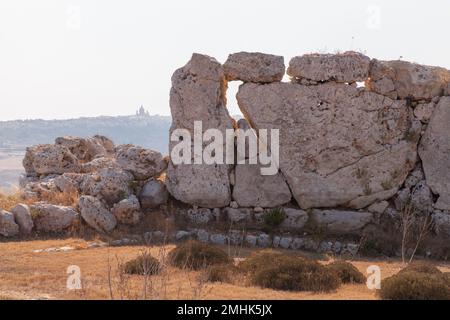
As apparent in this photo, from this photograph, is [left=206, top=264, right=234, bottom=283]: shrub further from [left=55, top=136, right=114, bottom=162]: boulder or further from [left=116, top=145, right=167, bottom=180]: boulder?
[left=55, top=136, right=114, bottom=162]: boulder

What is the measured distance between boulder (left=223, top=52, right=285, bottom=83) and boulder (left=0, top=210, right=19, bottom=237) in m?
6.21

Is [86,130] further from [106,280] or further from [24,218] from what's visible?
[106,280]

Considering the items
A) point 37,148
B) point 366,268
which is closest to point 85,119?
point 37,148

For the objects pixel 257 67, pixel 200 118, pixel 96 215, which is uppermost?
pixel 257 67

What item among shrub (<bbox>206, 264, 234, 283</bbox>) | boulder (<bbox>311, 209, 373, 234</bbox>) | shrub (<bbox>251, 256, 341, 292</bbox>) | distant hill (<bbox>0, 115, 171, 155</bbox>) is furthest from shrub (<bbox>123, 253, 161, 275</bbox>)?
distant hill (<bbox>0, 115, 171, 155</bbox>)

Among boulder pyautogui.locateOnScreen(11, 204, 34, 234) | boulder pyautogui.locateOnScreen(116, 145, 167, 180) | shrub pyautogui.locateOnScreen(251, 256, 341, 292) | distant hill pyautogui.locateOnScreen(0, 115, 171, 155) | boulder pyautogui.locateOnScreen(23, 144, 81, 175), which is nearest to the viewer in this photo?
shrub pyautogui.locateOnScreen(251, 256, 341, 292)

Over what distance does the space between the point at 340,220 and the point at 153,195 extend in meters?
4.51

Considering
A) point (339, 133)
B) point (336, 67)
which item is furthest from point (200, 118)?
point (336, 67)

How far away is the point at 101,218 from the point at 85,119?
336ft

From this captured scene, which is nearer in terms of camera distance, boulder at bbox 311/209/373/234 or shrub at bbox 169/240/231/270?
shrub at bbox 169/240/231/270

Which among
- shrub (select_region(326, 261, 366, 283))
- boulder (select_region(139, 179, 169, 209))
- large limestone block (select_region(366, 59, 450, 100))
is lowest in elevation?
shrub (select_region(326, 261, 366, 283))

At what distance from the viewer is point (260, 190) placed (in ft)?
56.4

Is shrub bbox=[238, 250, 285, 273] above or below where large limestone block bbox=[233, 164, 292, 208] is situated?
below

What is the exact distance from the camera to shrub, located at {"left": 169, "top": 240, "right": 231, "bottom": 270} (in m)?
12.8
